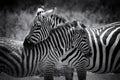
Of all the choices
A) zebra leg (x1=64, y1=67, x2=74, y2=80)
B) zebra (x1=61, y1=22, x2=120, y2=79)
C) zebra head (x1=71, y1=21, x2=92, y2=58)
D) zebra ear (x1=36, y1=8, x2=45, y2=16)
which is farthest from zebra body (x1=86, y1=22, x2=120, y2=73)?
zebra ear (x1=36, y1=8, x2=45, y2=16)

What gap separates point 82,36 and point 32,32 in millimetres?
605

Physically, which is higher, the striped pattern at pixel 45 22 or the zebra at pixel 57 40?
the striped pattern at pixel 45 22

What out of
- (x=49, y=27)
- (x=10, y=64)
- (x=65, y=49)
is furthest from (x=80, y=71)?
(x=10, y=64)

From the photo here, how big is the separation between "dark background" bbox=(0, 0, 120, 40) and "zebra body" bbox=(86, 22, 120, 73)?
0.26m

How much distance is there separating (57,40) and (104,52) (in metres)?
0.61

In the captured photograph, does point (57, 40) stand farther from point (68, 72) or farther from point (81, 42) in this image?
point (68, 72)

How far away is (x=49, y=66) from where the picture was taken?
7.54 feet

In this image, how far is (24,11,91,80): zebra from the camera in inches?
89.8

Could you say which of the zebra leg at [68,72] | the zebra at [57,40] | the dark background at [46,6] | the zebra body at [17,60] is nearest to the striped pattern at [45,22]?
the zebra at [57,40]

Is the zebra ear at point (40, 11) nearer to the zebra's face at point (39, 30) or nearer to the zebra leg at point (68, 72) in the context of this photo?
the zebra's face at point (39, 30)

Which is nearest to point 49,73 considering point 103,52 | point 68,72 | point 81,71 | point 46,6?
point 68,72

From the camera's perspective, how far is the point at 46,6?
2.54m

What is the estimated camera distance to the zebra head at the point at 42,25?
228cm

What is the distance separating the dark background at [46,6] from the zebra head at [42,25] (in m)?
0.12
